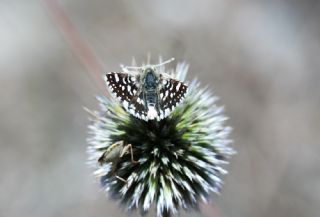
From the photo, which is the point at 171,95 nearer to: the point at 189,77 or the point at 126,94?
the point at 126,94

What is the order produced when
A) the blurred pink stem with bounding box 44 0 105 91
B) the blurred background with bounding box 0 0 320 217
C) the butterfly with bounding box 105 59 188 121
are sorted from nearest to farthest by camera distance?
the butterfly with bounding box 105 59 188 121, the blurred background with bounding box 0 0 320 217, the blurred pink stem with bounding box 44 0 105 91

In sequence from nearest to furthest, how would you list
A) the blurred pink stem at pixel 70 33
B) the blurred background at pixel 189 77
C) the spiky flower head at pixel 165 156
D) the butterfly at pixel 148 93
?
1. the butterfly at pixel 148 93
2. the spiky flower head at pixel 165 156
3. the blurred background at pixel 189 77
4. the blurred pink stem at pixel 70 33

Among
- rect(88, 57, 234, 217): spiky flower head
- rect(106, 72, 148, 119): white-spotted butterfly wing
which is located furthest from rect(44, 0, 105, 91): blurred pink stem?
rect(106, 72, 148, 119): white-spotted butterfly wing

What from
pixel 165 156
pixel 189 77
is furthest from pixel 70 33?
pixel 165 156

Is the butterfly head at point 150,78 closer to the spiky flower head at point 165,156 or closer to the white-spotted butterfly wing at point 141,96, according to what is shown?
the white-spotted butterfly wing at point 141,96

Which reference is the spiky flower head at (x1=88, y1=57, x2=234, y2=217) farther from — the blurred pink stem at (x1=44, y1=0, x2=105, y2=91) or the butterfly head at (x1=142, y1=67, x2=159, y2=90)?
the blurred pink stem at (x1=44, y1=0, x2=105, y2=91)

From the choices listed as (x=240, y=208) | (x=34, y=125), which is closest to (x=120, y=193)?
(x=240, y=208)

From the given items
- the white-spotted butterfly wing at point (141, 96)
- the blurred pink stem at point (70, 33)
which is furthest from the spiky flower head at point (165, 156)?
the blurred pink stem at point (70, 33)
